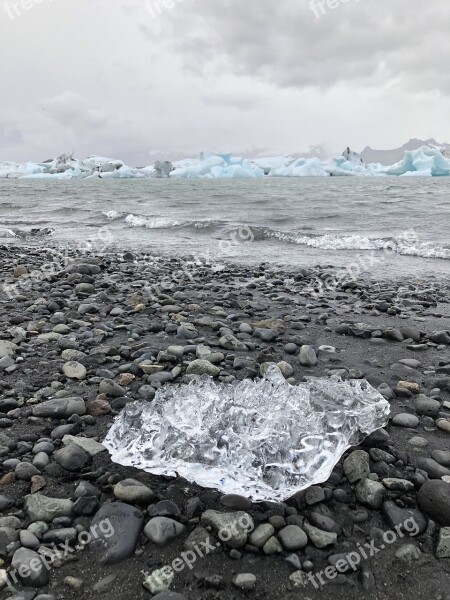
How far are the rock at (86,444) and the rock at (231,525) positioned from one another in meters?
0.76

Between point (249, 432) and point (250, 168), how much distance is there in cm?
7123

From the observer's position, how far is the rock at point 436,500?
198cm

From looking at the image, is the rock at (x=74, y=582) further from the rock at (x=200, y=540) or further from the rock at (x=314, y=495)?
the rock at (x=314, y=495)

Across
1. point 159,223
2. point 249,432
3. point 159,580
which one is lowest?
point 159,223

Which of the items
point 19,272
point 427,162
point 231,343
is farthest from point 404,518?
point 427,162

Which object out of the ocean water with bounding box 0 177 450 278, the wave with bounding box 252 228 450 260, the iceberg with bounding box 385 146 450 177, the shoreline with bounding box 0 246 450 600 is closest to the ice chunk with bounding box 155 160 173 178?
the iceberg with bounding box 385 146 450 177

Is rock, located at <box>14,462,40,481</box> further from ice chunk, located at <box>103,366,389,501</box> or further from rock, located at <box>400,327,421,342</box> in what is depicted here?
rock, located at <box>400,327,421,342</box>

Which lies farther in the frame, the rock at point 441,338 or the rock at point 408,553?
the rock at point 441,338

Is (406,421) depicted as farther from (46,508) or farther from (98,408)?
(46,508)

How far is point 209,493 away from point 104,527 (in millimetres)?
501

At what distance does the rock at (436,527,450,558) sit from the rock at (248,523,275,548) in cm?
68

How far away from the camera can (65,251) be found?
10.4 metres

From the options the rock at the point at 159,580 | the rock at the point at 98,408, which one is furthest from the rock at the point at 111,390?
the rock at the point at 159,580

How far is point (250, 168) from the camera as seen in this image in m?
70.3
